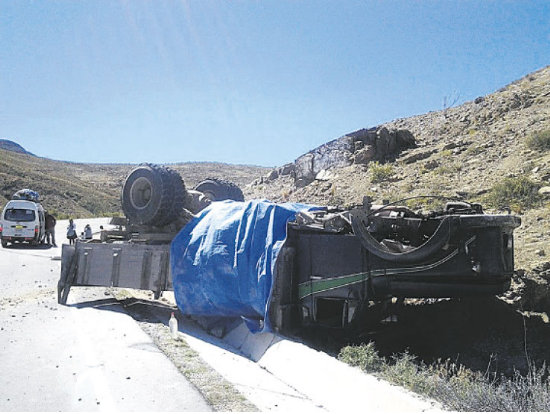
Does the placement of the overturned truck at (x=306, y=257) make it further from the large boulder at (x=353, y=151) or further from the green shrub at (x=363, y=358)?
the large boulder at (x=353, y=151)

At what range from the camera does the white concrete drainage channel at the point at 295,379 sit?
4.59 metres

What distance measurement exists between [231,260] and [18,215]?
20.2m

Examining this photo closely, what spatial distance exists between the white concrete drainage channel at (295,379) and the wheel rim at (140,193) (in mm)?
3458

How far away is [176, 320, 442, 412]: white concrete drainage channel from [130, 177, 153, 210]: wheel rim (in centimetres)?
346

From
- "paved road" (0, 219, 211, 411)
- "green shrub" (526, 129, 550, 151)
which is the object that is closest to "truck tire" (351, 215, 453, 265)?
"paved road" (0, 219, 211, 411)

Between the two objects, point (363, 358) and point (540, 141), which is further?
point (540, 141)

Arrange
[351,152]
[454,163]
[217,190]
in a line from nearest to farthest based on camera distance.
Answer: [217,190] → [454,163] → [351,152]

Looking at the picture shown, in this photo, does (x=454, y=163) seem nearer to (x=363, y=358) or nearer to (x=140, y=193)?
(x=140, y=193)

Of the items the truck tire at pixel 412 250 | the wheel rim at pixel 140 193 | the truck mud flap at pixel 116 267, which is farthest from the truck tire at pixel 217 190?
the truck tire at pixel 412 250

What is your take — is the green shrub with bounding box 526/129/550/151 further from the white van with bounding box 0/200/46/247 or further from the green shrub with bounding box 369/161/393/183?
the white van with bounding box 0/200/46/247

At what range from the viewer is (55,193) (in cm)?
6769

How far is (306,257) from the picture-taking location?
697 cm

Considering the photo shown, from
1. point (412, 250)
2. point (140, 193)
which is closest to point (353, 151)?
point (140, 193)

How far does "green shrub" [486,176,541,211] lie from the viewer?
11656 mm
